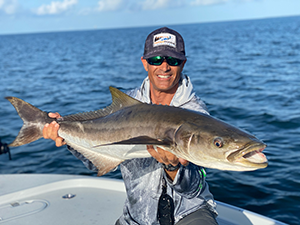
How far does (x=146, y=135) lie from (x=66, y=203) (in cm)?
238

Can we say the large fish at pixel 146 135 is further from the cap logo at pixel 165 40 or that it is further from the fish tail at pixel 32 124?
the cap logo at pixel 165 40

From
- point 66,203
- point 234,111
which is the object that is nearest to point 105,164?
point 66,203

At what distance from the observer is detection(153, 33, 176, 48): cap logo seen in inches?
134

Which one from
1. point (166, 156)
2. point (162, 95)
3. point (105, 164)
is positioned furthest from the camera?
point (162, 95)

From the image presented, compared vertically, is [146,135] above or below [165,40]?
below

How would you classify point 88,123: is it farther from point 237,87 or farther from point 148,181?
point 237,87

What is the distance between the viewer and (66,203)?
4418mm

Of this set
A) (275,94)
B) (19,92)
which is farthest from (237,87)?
(19,92)

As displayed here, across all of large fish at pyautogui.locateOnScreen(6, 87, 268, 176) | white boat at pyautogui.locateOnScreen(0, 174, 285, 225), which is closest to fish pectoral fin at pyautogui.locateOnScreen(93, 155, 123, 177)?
large fish at pyautogui.locateOnScreen(6, 87, 268, 176)

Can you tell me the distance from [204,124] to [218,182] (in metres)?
4.78


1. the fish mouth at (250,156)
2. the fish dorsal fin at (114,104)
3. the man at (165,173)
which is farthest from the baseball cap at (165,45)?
the fish mouth at (250,156)

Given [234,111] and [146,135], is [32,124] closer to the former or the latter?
[146,135]

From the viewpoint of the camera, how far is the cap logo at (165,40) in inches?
134

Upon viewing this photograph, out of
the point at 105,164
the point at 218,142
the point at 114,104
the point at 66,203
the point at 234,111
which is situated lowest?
the point at 234,111
